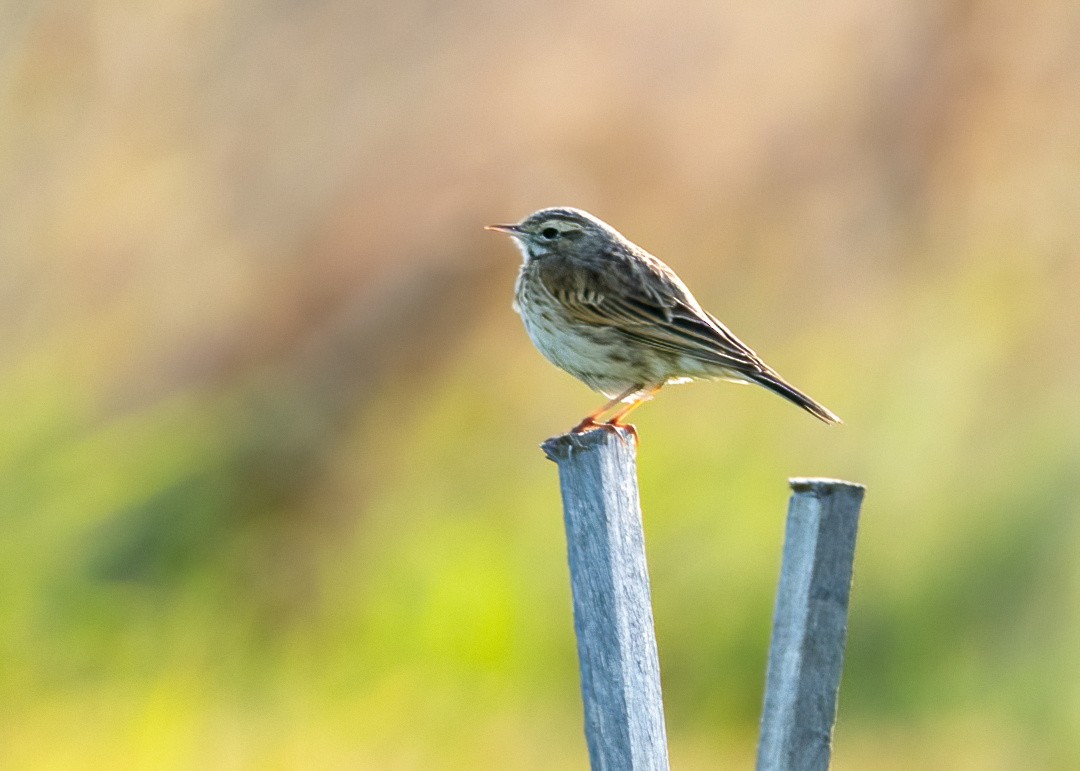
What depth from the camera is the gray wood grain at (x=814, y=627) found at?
314 centimetres

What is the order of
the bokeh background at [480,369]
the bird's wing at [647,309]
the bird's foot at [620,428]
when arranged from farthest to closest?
the bokeh background at [480,369], the bird's wing at [647,309], the bird's foot at [620,428]

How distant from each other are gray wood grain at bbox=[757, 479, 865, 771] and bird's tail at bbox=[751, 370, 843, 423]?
65.1 inches

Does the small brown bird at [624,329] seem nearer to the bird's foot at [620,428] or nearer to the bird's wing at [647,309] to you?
the bird's wing at [647,309]

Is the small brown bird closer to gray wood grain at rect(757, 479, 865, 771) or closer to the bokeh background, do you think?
gray wood grain at rect(757, 479, 865, 771)

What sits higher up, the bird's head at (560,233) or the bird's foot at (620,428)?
the bird's head at (560,233)

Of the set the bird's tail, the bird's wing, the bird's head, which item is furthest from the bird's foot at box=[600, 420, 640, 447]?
the bird's head

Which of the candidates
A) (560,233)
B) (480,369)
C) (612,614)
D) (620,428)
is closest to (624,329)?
(560,233)

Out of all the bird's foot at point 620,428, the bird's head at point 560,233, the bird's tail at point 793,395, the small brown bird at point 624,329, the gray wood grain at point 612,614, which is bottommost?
the gray wood grain at point 612,614

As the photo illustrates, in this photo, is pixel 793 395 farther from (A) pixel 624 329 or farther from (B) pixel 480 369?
(B) pixel 480 369

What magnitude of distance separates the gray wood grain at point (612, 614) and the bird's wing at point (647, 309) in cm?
213

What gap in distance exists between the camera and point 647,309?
5680 millimetres

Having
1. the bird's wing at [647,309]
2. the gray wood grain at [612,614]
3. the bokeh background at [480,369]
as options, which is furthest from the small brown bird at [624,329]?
the bokeh background at [480,369]

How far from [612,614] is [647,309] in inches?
104

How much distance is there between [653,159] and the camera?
11.4 meters
